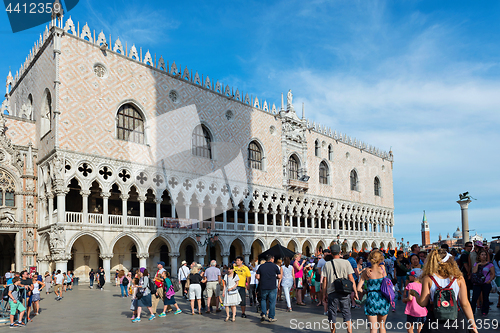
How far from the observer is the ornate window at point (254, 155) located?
3231 centimetres

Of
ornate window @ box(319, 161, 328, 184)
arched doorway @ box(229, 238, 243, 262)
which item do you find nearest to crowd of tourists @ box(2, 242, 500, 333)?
arched doorway @ box(229, 238, 243, 262)

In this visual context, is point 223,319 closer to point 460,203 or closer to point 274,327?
point 274,327

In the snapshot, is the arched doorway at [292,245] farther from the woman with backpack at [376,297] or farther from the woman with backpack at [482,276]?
the woman with backpack at [376,297]

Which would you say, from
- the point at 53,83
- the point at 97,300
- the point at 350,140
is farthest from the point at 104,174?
the point at 350,140

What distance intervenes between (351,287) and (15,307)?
7544mm

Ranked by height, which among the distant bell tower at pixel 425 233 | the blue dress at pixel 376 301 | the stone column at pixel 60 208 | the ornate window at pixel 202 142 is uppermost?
the ornate window at pixel 202 142

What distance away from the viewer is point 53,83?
2192 cm

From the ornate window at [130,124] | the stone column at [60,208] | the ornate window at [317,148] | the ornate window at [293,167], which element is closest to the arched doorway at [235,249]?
the ornate window at [293,167]

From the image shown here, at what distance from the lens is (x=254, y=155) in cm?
3291

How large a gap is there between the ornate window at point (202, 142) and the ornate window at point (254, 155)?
4127mm

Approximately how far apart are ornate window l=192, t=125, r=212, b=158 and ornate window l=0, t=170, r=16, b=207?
10.6 m

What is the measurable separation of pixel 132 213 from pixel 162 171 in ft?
12.2

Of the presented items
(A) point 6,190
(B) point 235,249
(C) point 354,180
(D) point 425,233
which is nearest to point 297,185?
(B) point 235,249

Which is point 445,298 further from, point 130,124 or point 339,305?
point 130,124
